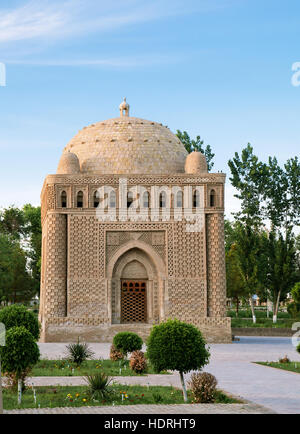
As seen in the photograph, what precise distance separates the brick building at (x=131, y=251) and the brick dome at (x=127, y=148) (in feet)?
0.70

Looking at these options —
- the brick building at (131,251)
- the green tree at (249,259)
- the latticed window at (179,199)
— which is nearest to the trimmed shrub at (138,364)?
the brick building at (131,251)

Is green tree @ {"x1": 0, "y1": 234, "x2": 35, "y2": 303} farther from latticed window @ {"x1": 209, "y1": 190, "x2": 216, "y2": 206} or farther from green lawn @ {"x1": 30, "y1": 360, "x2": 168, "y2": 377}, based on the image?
green lawn @ {"x1": 30, "y1": 360, "x2": 168, "y2": 377}

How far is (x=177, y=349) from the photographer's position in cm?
1010

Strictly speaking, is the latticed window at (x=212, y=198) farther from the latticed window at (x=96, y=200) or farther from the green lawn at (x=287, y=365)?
the green lawn at (x=287, y=365)

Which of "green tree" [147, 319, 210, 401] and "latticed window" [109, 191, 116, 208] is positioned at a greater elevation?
"latticed window" [109, 191, 116, 208]

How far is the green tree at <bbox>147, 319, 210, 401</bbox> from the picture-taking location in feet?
33.1

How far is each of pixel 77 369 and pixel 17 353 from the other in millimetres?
4221

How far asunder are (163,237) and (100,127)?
6.23m

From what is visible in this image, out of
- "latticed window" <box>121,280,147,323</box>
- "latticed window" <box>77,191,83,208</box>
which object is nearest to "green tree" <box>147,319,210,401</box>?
"latticed window" <box>121,280,147,323</box>

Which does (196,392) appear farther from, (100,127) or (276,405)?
(100,127)

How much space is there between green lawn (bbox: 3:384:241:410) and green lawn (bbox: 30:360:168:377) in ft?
7.37

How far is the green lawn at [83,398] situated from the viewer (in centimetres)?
950

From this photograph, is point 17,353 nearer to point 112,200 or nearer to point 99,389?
point 99,389
